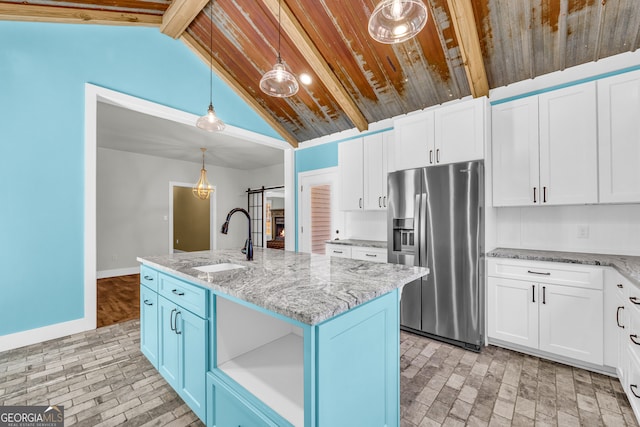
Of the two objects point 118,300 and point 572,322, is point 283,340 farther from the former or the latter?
point 118,300

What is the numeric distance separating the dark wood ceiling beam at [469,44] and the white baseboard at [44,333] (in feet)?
15.1

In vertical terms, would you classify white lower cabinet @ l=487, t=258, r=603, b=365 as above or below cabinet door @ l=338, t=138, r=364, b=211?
below

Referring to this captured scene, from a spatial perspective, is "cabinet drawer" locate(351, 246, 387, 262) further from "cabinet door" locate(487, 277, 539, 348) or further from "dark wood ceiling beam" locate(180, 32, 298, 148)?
"dark wood ceiling beam" locate(180, 32, 298, 148)

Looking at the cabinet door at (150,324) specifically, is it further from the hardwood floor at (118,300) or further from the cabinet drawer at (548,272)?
the cabinet drawer at (548,272)

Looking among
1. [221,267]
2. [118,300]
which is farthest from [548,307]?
[118,300]

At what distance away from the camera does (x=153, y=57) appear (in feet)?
11.1

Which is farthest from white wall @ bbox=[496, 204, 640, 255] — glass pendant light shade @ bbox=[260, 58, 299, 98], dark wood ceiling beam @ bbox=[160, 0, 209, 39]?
dark wood ceiling beam @ bbox=[160, 0, 209, 39]

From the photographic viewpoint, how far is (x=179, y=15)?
3172 mm

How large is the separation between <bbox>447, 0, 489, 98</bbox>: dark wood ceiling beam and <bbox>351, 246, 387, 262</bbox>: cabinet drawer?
6.55 ft

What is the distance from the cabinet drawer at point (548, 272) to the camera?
2.09 metres

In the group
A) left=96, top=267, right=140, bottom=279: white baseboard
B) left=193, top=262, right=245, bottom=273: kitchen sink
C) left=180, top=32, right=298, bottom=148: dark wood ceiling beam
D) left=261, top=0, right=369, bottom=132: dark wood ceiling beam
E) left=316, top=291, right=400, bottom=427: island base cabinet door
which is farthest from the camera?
left=96, top=267, right=140, bottom=279: white baseboard

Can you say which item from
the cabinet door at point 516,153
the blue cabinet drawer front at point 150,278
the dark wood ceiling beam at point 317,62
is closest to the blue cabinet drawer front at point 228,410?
the blue cabinet drawer front at point 150,278

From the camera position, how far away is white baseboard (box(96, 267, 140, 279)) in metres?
5.53

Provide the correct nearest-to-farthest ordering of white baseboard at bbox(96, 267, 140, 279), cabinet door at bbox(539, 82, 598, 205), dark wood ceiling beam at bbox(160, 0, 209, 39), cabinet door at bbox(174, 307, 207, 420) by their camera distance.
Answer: cabinet door at bbox(174, 307, 207, 420) → cabinet door at bbox(539, 82, 598, 205) → dark wood ceiling beam at bbox(160, 0, 209, 39) → white baseboard at bbox(96, 267, 140, 279)
